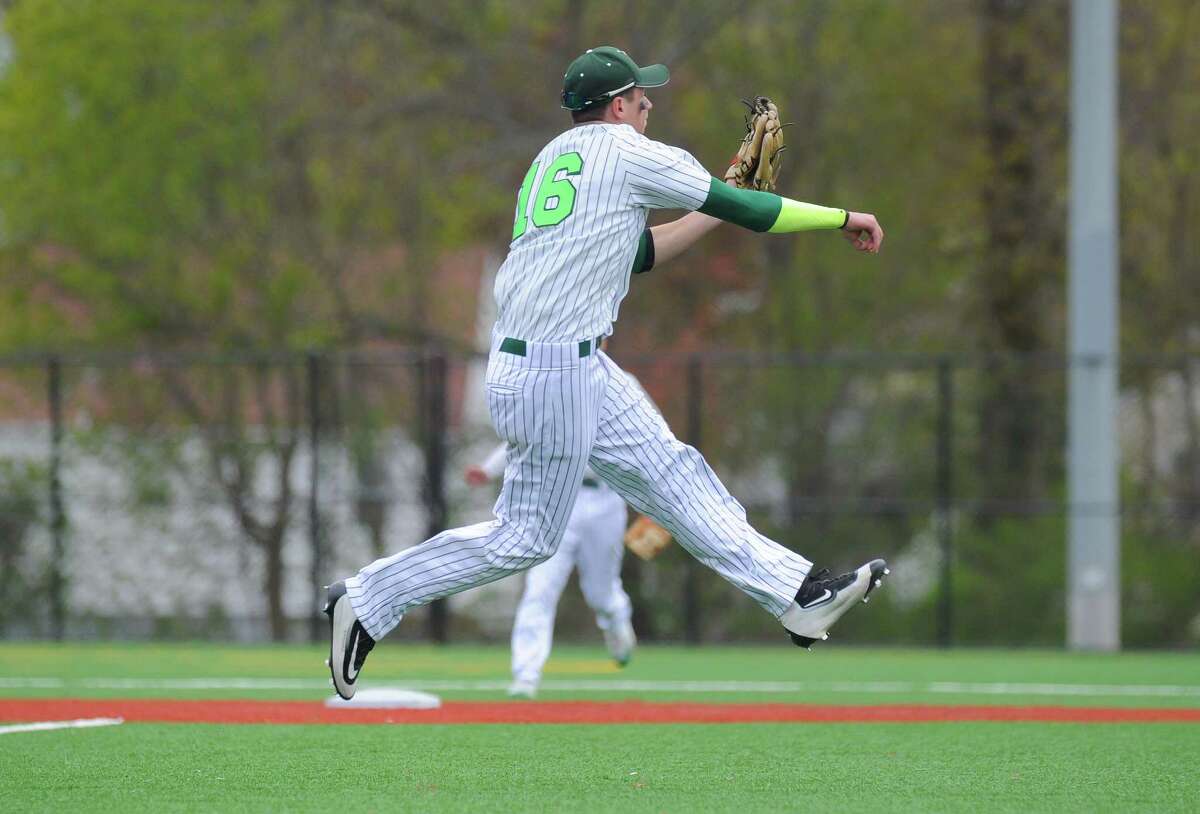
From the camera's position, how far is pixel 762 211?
6.32 m

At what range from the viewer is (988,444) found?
18234 millimetres

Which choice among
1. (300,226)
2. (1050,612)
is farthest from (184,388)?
(1050,612)

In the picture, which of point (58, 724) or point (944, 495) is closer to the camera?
point (58, 724)

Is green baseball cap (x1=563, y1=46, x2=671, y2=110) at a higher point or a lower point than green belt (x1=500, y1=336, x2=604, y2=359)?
higher

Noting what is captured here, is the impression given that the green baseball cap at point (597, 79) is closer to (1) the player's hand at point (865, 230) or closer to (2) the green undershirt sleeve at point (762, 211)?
(2) the green undershirt sleeve at point (762, 211)

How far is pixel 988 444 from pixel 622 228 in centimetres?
1257

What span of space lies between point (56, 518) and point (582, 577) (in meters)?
8.71

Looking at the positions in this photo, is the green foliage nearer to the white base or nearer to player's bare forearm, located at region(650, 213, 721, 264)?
the white base

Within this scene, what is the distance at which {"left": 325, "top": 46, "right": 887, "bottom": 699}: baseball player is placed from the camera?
6285mm

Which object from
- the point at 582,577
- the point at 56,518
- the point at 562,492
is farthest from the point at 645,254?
the point at 56,518

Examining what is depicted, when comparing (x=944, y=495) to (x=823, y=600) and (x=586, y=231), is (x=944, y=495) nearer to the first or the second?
(x=823, y=600)

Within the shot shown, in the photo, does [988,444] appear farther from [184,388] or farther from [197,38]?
[197,38]

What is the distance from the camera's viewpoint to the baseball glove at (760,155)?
6676 mm

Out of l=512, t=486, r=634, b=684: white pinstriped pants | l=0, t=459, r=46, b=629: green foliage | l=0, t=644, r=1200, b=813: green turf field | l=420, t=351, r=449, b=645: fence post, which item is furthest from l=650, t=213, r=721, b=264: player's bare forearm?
l=0, t=459, r=46, b=629: green foliage
